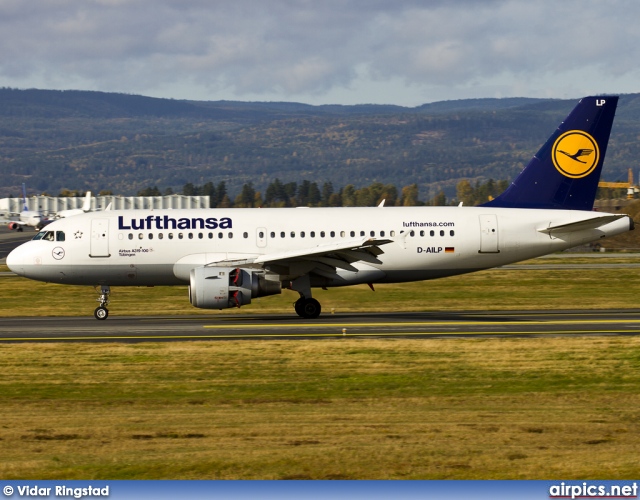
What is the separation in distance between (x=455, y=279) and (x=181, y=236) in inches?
757

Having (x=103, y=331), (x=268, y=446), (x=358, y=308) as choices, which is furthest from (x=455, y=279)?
(x=268, y=446)

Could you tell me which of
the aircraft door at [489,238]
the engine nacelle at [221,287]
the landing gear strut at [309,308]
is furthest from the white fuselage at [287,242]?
the engine nacelle at [221,287]

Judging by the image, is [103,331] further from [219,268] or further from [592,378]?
[592,378]

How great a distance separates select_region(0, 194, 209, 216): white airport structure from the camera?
130125 mm

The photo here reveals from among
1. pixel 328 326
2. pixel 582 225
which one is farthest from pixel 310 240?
pixel 582 225

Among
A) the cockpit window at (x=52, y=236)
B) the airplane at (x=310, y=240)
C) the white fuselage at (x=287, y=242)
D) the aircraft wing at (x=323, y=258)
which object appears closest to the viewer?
the aircraft wing at (x=323, y=258)

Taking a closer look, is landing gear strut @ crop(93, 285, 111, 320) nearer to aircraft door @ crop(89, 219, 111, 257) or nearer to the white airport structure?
aircraft door @ crop(89, 219, 111, 257)

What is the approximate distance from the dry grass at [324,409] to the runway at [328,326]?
74.2 inches

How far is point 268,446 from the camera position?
51.3 ft

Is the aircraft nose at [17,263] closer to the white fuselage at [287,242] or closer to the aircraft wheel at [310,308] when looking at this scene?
the white fuselage at [287,242]

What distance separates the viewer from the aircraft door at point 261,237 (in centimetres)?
3406

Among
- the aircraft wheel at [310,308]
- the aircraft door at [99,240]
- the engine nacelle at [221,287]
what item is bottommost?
the aircraft wheel at [310,308]
